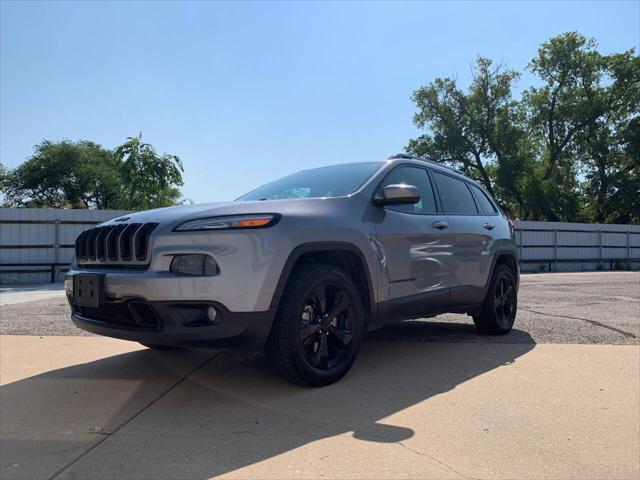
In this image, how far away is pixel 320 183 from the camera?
4434 mm

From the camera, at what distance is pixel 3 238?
15164mm

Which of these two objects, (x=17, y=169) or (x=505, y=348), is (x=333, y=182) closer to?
(x=505, y=348)

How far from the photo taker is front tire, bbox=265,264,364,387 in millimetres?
3242

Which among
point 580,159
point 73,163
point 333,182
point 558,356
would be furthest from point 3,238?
point 580,159

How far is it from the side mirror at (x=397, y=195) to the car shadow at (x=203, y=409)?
50.2 inches

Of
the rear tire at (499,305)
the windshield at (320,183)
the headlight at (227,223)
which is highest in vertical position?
the windshield at (320,183)

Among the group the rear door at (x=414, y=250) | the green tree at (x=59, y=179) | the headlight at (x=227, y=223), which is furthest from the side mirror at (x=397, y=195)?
the green tree at (x=59, y=179)

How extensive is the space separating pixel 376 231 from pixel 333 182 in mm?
689

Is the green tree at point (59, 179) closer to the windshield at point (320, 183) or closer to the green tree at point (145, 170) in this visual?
the green tree at point (145, 170)

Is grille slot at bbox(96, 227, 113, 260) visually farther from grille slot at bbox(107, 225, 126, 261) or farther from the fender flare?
the fender flare

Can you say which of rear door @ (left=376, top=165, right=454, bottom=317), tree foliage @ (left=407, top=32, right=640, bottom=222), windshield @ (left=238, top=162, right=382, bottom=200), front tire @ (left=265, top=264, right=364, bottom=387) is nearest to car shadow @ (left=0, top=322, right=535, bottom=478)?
front tire @ (left=265, top=264, right=364, bottom=387)

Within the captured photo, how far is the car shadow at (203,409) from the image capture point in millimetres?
2502

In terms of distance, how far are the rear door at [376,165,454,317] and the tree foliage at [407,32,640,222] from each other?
32275 mm

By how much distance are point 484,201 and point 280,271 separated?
3.48 metres
